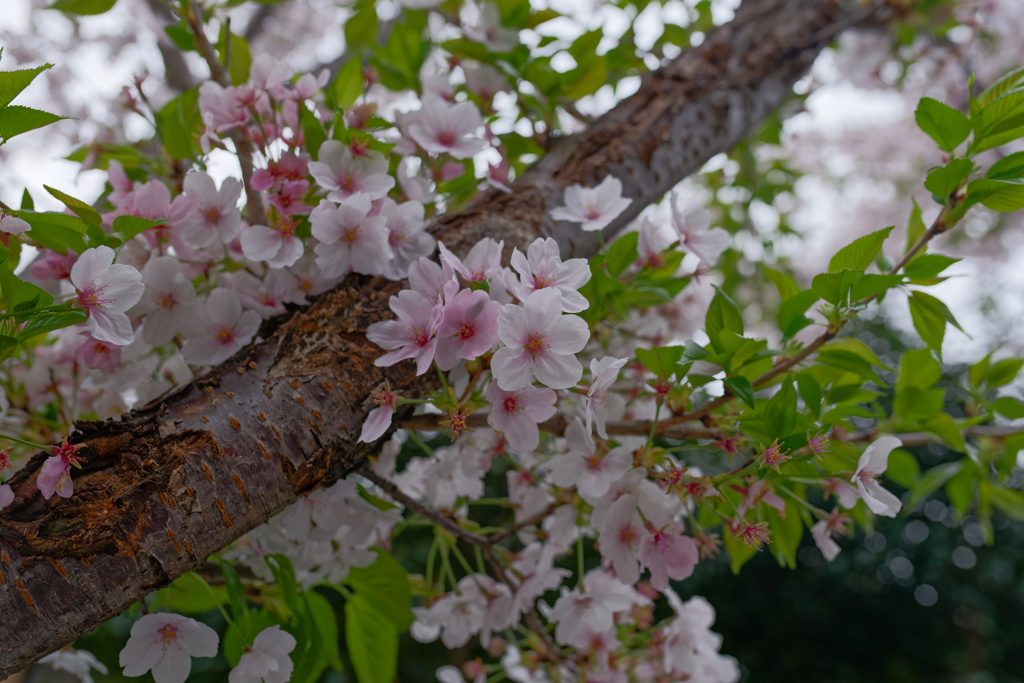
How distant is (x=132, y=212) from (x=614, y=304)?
523 mm

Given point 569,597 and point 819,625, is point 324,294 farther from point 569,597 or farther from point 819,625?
point 819,625

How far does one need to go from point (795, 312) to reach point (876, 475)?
0.17m

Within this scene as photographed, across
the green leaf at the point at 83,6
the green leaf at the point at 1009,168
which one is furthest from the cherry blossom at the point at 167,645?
the green leaf at the point at 1009,168

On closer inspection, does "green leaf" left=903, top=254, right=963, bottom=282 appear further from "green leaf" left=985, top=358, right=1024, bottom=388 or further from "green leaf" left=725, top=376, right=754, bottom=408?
"green leaf" left=985, top=358, right=1024, bottom=388

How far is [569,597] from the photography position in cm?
73

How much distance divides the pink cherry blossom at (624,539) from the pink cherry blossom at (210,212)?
0.49m

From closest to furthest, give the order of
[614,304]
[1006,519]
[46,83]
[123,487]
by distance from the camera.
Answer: [123,487]
[614,304]
[46,83]
[1006,519]

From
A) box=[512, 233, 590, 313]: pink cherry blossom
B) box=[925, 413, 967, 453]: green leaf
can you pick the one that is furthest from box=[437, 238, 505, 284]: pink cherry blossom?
box=[925, 413, 967, 453]: green leaf

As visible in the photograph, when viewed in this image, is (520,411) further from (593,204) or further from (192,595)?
(192,595)

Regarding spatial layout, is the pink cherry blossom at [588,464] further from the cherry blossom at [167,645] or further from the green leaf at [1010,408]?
the green leaf at [1010,408]

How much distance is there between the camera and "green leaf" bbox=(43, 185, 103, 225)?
0.49 metres

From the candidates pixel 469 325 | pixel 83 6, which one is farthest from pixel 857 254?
pixel 83 6

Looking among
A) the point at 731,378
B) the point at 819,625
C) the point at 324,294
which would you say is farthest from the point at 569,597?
the point at 819,625

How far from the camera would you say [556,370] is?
46cm
